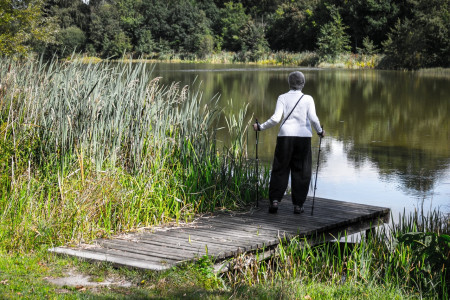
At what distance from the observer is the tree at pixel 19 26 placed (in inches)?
762

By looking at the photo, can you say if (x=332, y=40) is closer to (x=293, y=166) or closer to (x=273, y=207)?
(x=293, y=166)

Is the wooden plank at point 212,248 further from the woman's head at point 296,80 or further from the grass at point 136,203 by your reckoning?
the woman's head at point 296,80

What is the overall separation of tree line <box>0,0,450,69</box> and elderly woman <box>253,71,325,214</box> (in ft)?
99.7

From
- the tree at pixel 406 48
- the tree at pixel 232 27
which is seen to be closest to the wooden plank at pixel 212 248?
the tree at pixel 406 48

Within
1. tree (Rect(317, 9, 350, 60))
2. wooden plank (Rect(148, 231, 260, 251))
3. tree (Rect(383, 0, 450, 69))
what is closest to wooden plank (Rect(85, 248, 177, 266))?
wooden plank (Rect(148, 231, 260, 251))

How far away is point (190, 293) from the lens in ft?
16.4

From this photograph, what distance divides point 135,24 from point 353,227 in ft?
238

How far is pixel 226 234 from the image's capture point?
6.55 m

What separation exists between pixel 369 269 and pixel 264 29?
2702 inches

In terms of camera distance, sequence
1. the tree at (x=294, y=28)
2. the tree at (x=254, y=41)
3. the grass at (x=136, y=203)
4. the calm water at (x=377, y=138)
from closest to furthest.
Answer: the grass at (x=136, y=203) < the calm water at (x=377, y=138) < the tree at (x=294, y=28) < the tree at (x=254, y=41)

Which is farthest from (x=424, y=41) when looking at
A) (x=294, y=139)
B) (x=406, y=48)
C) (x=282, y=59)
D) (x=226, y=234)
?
(x=226, y=234)

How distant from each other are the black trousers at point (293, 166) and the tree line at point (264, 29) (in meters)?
30.4

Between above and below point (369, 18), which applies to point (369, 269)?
below

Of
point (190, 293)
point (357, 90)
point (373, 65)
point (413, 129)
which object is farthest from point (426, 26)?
point (190, 293)
